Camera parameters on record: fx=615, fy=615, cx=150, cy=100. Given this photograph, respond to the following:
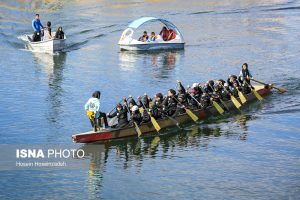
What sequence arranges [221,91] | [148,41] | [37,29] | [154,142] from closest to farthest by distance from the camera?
[154,142] < [221,91] < [37,29] < [148,41]

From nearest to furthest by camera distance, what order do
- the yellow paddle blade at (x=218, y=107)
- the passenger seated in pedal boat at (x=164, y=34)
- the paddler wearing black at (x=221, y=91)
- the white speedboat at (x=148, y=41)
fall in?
1. the yellow paddle blade at (x=218, y=107)
2. the paddler wearing black at (x=221, y=91)
3. the white speedboat at (x=148, y=41)
4. the passenger seated in pedal boat at (x=164, y=34)

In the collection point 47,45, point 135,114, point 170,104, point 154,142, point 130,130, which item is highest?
point 47,45

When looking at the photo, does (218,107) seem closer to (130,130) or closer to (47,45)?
(130,130)

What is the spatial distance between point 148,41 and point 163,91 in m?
13.5

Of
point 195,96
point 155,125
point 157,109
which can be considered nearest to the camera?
point 155,125

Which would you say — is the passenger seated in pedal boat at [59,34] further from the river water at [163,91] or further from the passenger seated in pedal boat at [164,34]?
the passenger seated in pedal boat at [164,34]

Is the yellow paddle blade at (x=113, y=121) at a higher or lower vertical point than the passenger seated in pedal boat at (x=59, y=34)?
A: lower

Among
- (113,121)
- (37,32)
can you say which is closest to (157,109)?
(113,121)

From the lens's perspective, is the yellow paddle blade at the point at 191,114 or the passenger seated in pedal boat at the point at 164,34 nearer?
the yellow paddle blade at the point at 191,114

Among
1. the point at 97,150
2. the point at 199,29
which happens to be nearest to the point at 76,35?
the point at 199,29

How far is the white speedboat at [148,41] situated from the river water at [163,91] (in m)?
1.03

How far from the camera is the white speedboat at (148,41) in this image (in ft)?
177

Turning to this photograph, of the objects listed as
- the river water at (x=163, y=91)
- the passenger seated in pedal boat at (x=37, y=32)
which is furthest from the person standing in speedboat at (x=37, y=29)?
the river water at (x=163, y=91)

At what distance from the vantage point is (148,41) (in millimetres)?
54219
